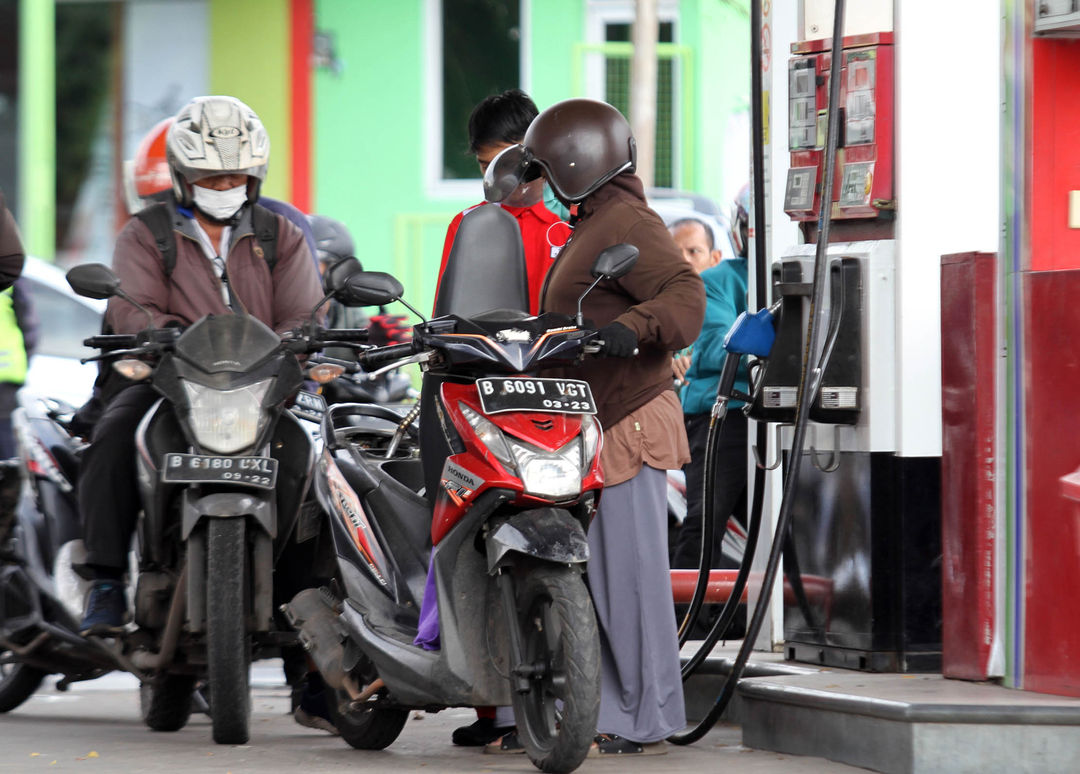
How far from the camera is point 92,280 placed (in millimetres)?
6277

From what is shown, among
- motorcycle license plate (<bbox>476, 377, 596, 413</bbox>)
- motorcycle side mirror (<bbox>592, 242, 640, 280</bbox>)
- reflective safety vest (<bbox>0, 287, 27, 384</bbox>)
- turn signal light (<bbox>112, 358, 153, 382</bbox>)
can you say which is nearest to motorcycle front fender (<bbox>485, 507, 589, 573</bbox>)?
motorcycle license plate (<bbox>476, 377, 596, 413</bbox>)

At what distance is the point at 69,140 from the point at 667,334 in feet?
50.8

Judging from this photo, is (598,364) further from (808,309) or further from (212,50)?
(212,50)

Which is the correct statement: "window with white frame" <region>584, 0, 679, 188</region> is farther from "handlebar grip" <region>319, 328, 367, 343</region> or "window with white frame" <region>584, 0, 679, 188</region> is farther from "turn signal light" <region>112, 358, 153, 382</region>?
"turn signal light" <region>112, 358, 153, 382</region>

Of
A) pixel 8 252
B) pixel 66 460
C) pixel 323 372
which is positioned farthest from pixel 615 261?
pixel 66 460

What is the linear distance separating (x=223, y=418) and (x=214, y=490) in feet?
0.74

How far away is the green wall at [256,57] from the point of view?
2042 centimetres

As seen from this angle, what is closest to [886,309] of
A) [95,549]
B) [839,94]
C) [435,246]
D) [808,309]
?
[808,309]

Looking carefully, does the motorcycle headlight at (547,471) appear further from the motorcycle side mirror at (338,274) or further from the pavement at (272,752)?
the motorcycle side mirror at (338,274)

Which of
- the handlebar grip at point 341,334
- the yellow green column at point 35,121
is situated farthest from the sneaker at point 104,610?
the yellow green column at point 35,121

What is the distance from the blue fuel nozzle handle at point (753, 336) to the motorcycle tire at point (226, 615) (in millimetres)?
1708

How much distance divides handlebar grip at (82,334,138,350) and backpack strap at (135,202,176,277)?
591mm

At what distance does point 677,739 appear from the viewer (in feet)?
21.4

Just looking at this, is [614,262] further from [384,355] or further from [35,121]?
[35,121]
